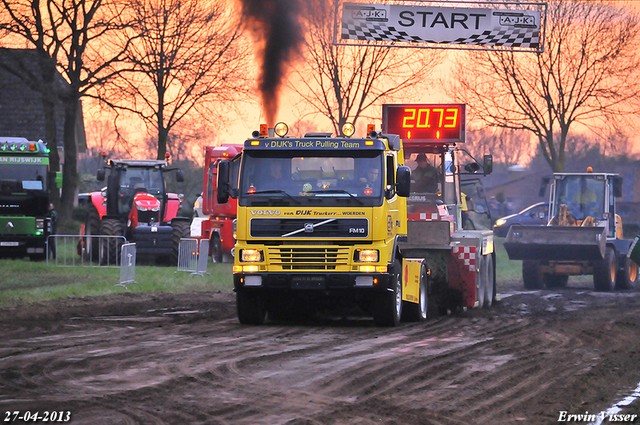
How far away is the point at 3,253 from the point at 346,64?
16.2 m

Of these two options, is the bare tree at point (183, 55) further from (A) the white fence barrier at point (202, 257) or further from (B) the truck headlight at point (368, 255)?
(B) the truck headlight at point (368, 255)

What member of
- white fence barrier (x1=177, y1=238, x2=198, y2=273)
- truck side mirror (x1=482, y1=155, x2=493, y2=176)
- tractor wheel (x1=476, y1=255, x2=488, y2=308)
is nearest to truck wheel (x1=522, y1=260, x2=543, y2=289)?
tractor wheel (x1=476, y1=255, x2=488, y2=308)

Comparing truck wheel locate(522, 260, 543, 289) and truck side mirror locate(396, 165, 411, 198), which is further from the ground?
truck side mirror locate(396, 165, 411, 198)

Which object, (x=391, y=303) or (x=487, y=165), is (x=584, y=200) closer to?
(x=487, y=165)

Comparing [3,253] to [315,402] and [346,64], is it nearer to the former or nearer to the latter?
[346,64]

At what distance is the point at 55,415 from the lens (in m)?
7.05

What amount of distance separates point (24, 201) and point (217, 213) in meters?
5.71

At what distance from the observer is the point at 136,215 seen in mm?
27250

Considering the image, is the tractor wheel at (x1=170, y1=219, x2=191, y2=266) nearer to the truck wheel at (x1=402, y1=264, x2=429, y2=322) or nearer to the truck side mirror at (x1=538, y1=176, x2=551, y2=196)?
the truck side mirror at (x1=538, y1=176, x2=551, y2=196)

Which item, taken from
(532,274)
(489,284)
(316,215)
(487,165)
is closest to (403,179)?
(316,215)

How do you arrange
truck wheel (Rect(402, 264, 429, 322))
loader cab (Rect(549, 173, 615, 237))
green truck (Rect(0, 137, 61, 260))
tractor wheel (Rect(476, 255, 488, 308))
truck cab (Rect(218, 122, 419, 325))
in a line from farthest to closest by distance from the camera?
green truck (Rect(0, 137, 61, 260))
loader cab (Rect(549, 173, 615, 237))
tractor wheel (Rect(476, 255, 488, 308))
truck wheel (Rect(402, 264, 429, 322))
truck cab (Rect(218, 122, 419, 325))

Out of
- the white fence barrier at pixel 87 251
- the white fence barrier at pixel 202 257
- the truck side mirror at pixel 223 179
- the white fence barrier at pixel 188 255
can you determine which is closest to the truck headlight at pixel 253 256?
the truck side mirror at pixel 223 179

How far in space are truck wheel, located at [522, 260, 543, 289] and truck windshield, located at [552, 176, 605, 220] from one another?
2072 millimetres

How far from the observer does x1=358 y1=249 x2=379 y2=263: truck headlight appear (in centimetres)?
1302
